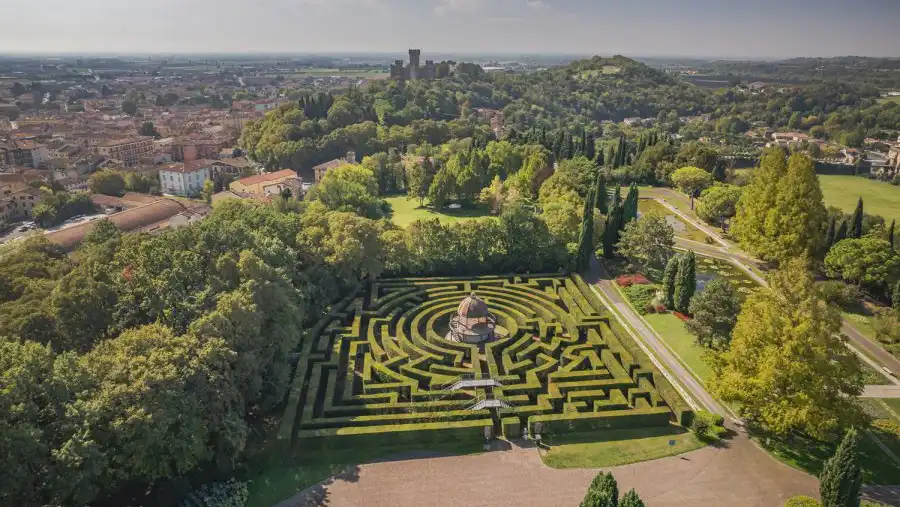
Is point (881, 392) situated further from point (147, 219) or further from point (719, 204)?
point (147, 219)

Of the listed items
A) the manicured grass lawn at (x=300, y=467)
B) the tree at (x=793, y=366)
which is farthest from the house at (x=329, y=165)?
the tree at (x=793, y=366)

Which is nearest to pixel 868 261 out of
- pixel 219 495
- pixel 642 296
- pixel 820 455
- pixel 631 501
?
pixel 642 296

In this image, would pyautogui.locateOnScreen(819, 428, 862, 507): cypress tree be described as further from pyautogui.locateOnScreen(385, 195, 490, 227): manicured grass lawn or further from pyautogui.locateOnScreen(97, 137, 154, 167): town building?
pyautogui.locateOnScreen(97, 137, 154, 167): town building

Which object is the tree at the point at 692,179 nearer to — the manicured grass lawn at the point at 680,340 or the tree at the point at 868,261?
the tree at the point at 868,261

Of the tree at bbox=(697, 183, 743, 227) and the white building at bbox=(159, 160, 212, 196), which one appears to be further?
the white building at bbox=(159, 160, 212, 196)

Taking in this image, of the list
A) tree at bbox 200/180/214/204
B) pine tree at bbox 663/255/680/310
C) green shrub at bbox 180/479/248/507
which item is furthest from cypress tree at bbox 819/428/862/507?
tree at bbox 200/180/214/204
